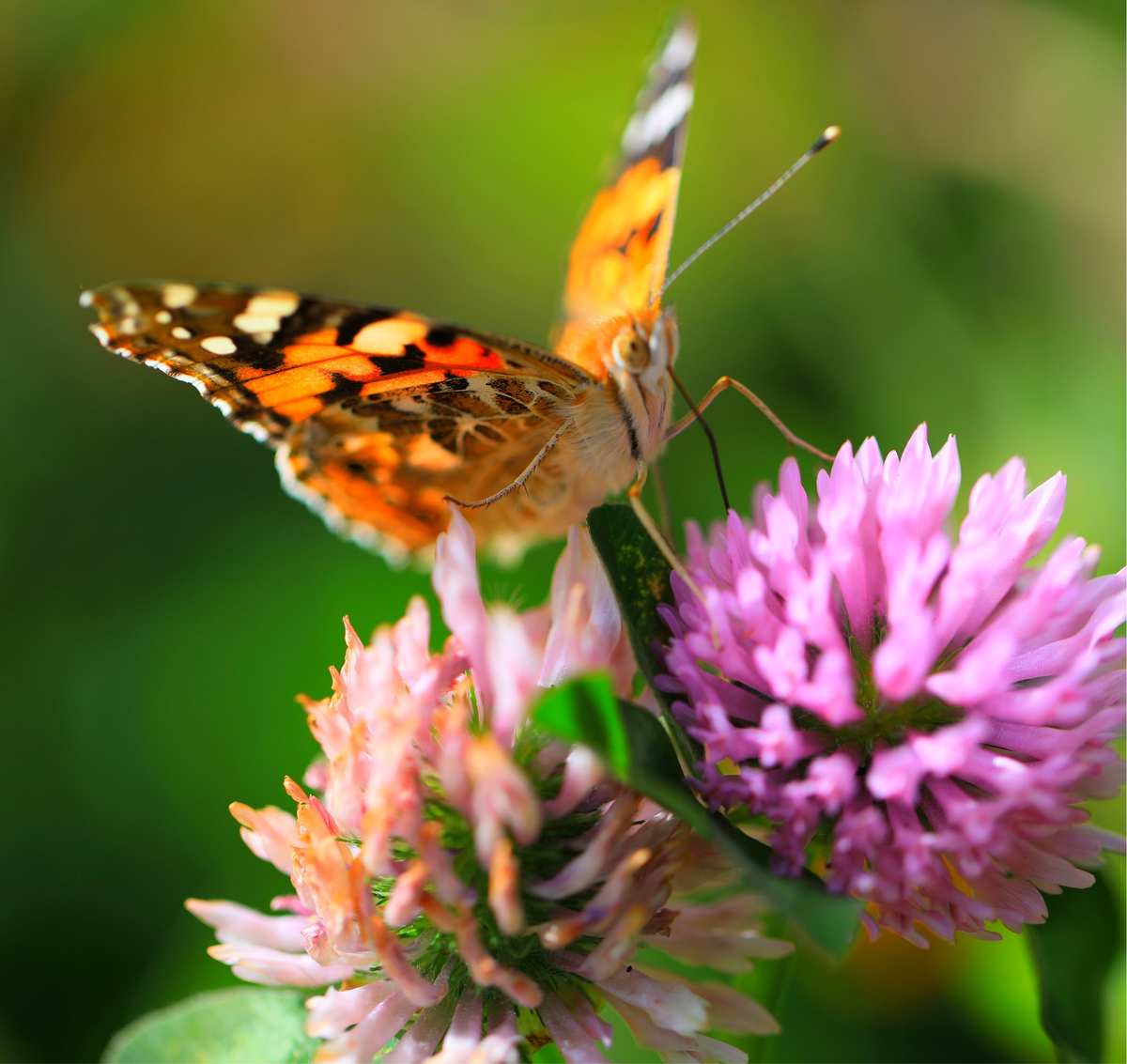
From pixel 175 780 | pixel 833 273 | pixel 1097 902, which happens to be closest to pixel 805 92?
pixel 833 273

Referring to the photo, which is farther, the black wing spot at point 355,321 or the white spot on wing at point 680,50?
the white spot on wing at point 680,50

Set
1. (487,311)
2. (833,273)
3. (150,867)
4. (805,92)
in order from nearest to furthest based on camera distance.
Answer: (150,867) → (833,273) → (805,92) → (487,311)

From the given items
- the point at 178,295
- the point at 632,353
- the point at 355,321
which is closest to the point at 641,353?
the point at 632,353

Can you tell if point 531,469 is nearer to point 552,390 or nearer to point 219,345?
point 552,390

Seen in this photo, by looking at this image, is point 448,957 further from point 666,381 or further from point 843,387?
point 843,387

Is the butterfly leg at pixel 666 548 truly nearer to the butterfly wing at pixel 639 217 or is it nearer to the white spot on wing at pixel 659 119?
the butterfly wing at pixel 639 217

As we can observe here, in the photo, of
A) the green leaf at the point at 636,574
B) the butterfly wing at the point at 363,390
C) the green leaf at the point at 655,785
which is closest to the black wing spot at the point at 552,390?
the butterfly wing at the point at 363,390

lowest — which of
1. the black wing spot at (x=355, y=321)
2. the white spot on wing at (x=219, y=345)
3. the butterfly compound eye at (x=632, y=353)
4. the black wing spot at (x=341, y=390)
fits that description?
the white spot on wing at (x=219, y=345)
